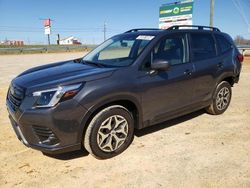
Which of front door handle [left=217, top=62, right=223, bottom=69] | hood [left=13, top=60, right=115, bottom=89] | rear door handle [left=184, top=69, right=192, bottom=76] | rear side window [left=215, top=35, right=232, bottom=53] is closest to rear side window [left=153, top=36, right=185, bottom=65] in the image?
rear door handle [left=184, top=69, right=192, bottom=76]

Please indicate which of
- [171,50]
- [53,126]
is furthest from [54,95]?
[171,50]

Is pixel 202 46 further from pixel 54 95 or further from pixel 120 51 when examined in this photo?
pixel 54 95

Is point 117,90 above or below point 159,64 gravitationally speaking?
below

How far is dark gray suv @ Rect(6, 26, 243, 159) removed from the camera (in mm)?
3434

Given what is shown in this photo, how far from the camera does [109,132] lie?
153 inches

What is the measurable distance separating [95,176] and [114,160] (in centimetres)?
49

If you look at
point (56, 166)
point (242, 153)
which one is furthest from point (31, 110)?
point (242, 153)

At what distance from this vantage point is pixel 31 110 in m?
3.40

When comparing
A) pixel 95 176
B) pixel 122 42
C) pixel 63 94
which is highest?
pixel 122 42

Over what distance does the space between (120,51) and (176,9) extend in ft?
45.0

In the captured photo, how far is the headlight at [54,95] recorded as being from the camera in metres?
3.37

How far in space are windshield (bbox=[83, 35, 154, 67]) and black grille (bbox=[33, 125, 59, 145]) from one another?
1.45m

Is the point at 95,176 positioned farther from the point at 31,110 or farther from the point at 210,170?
the point at 210,170

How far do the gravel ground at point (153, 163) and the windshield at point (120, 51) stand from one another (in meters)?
1.38
